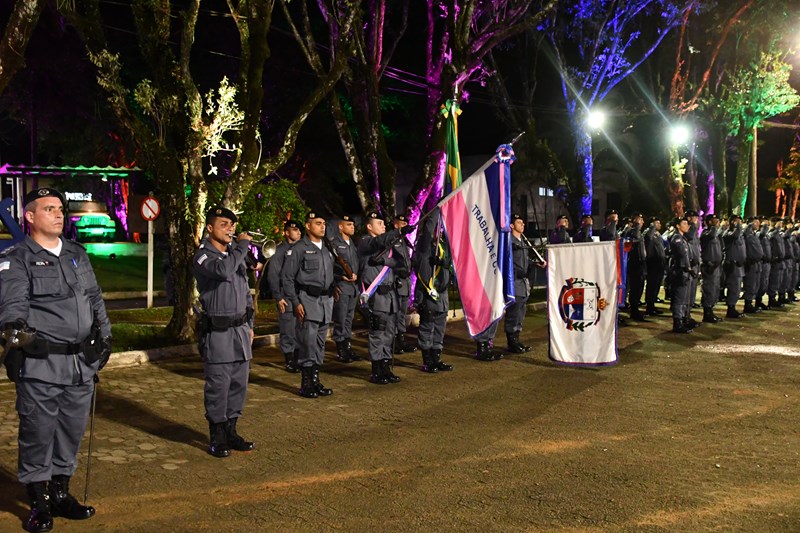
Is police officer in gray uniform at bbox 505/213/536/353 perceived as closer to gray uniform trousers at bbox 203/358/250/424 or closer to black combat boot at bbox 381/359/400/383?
black combat boot at bbox 381/359/400/383

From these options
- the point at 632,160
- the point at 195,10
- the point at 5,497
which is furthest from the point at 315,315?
the point at 632,160

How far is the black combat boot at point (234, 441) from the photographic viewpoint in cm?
671

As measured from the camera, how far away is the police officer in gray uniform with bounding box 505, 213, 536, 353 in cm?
1198

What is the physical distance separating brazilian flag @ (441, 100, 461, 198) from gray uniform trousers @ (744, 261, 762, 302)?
21.8 feet

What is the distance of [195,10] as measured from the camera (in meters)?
12.3

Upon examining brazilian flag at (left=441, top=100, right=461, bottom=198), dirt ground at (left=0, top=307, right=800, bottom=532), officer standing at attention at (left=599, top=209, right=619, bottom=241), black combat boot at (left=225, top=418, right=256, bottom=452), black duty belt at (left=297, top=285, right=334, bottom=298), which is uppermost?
brazilian flag at (left=441, top=100, right=461, bottom=198)

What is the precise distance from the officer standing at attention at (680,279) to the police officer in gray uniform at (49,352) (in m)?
11.0

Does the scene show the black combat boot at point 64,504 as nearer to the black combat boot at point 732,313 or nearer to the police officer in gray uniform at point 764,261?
the black combat boot at point 732,313

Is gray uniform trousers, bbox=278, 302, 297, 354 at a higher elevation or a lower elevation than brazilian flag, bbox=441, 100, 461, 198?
lower

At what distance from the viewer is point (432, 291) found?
10.4m

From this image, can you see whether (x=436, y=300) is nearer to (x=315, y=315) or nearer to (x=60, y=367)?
(x=315, y=315)

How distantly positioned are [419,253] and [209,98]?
14.3 feet

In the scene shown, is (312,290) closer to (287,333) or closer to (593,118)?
(287,333)

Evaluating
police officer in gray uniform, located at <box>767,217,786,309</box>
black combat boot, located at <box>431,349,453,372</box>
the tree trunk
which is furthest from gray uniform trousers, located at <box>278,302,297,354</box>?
the tree trunk
